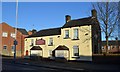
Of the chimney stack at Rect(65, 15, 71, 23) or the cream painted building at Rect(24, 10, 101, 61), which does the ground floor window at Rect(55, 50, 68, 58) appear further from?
the chimney stack at Rect(65, 15, 71, 23)

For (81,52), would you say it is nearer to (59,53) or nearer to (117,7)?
(59,53)

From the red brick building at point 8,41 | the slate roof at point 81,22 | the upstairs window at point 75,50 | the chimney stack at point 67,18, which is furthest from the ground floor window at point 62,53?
the red brick building at point 8,41

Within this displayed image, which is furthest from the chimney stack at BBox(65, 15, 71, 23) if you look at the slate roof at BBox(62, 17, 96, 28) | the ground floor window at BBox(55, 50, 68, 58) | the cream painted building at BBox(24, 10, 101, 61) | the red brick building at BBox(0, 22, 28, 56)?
the red brick building at BBox(0, 22, 28, 56)

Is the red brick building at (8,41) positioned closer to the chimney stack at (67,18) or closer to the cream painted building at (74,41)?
the cream painted building at (74,41)

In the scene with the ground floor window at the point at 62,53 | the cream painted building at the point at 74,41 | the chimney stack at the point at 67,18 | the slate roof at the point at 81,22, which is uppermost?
the chimney stack at the point at 67,18

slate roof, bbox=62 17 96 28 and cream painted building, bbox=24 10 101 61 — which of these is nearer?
cream painted building, bbox=24 10 101 61

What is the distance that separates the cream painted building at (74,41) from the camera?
37375 millimetres

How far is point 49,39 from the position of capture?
44469 mm

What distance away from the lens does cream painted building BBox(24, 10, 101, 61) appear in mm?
37375

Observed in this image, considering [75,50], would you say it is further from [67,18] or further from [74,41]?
[67,18]

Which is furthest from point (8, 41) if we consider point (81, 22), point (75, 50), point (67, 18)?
point (81, 22)

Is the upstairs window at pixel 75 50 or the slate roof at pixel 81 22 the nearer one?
the slate roof at pixel 81 22

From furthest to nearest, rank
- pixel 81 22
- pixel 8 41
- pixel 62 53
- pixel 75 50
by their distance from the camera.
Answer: pixel 8 41
pixel 62 53
pixel 81 22
pixel 75 50

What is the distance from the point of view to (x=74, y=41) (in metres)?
39.3
